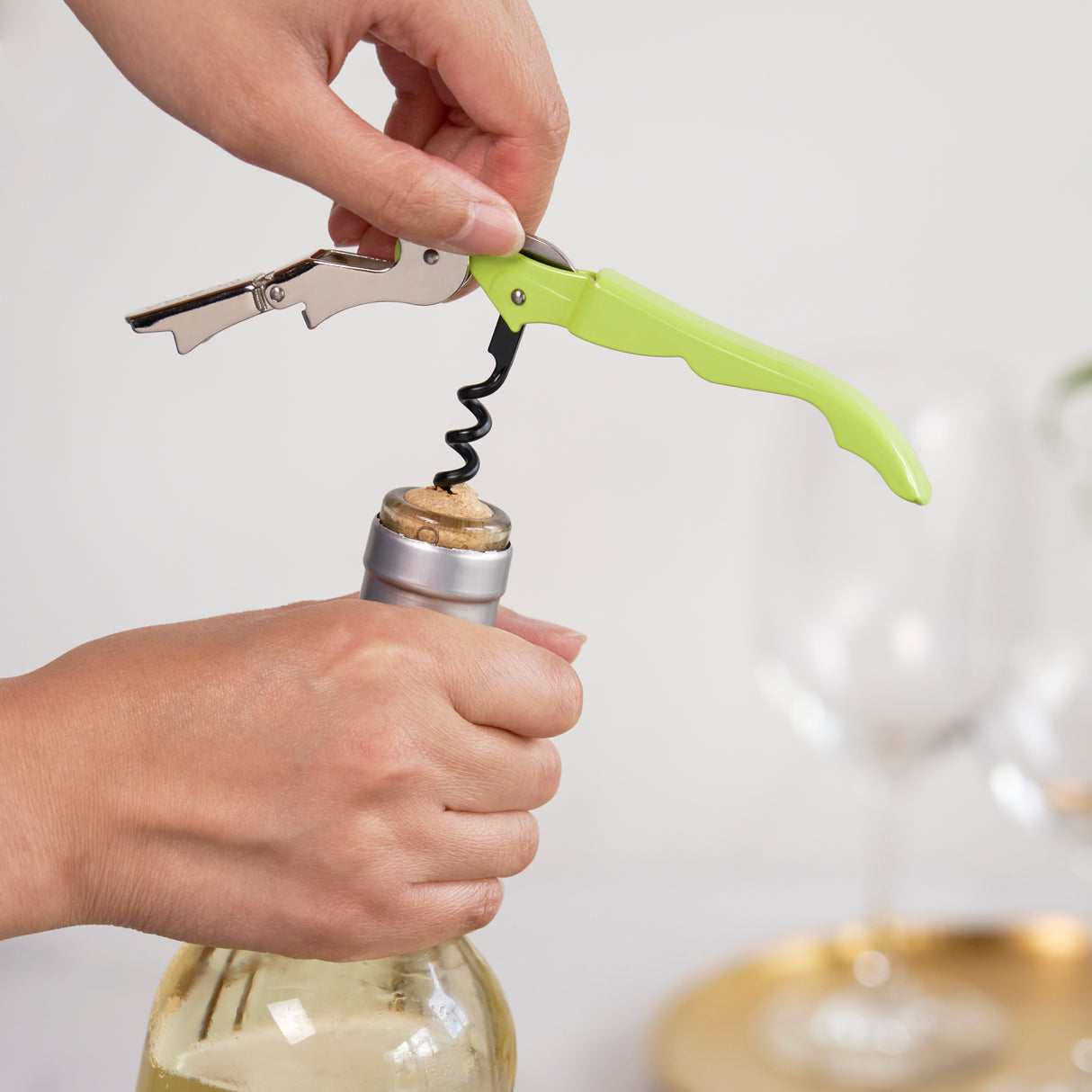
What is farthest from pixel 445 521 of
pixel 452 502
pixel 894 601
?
pixel 894 601

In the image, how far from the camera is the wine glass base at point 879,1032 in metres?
0.72

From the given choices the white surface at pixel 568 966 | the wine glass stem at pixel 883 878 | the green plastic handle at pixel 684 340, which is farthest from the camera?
the wine glass stem at pixel 883 878

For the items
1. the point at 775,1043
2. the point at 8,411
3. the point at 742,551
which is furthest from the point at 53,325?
the point at 775,1043

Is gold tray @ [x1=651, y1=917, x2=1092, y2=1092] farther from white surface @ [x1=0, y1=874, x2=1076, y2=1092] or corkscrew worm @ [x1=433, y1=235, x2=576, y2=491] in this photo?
corkscrew worm @ [x1=433, y1=235, x2=576, y2=491]

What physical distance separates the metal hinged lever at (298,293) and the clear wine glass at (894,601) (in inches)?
17.3

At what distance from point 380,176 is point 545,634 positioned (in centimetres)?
17

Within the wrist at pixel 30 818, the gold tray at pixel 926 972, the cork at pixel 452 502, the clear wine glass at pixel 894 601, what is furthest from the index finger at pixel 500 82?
the gold tray at pixel 926 972

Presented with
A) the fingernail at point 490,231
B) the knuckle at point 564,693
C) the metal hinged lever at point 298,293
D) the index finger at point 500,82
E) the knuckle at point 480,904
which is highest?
the index finger at point 500,82

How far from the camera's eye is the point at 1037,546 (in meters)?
0.81

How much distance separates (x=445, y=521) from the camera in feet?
1.25

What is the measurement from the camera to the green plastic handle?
362 millimetres

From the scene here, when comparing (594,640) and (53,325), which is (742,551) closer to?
(594,640)

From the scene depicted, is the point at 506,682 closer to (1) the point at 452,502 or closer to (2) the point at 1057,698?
(1) the point at 452,502

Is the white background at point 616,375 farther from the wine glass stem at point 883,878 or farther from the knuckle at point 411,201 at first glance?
the knuckle at point 411,201
